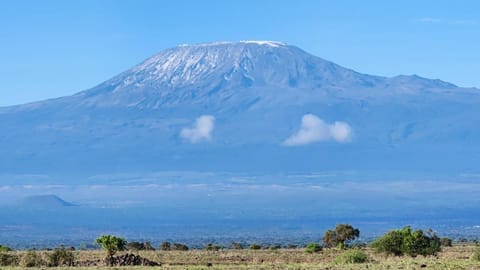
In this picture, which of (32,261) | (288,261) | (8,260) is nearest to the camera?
(32,261)

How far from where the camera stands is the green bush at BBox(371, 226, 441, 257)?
48.0 m

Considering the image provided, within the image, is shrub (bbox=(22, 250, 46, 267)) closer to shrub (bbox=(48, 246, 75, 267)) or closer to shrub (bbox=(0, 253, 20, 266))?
shrub (bbox=(48, 246, 75, 267))

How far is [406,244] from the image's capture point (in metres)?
47.9

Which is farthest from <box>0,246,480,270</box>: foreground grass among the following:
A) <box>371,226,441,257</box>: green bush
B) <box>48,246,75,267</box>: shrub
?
<box>48,246,75,267</box>: shrub

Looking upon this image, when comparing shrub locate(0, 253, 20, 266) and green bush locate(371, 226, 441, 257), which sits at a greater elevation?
green bush locate(371, 226, 441, 257)

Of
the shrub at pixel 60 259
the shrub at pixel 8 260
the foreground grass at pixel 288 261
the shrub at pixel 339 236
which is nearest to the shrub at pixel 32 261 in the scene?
Result: the shrub at pixel 60 259

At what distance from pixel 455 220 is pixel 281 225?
32843 mm

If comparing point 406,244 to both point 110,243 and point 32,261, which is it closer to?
point 110,243

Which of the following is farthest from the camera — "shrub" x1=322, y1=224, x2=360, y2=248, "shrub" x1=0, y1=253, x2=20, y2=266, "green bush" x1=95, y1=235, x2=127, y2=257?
"shrub" x1=322, y1=224, x2=360, y2=248

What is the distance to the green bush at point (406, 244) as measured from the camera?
48000 millimetres

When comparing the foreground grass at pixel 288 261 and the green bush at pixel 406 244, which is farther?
the green bush at pixel 406 244

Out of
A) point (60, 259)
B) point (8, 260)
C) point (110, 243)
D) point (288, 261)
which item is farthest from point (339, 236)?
point (8, 260)

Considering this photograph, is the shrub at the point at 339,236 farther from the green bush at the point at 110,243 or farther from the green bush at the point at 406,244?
the green bush at the point at 110,243

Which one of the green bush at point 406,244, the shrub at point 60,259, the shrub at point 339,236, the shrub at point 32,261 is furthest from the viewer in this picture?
the shrub at point 339,236
